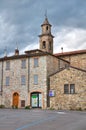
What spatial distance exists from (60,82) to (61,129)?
24.9 m

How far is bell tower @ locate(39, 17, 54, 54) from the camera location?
189 ft

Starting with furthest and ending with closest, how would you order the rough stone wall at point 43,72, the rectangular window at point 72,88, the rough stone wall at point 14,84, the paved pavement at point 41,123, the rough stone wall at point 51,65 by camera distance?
the rough stone wall at point 14,84, the rough stone wall at point 51,65, the rough stone wall at point 43,72, the rectangular window at point 72,88, the paved pavement at point 41,123

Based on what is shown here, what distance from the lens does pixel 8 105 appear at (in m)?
42.8

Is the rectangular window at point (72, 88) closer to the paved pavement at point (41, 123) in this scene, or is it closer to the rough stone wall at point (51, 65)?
the rough stone wall at point (51, 65)

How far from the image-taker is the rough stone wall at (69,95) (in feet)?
119

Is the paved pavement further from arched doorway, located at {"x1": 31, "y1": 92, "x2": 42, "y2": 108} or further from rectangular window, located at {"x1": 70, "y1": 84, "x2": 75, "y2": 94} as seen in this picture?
arched doorway, located at {"x1": 31, "y1": 92, "x2": 42, "y2": 108}

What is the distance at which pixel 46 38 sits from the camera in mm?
58531

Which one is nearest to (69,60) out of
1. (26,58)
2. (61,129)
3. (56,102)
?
(26,58)

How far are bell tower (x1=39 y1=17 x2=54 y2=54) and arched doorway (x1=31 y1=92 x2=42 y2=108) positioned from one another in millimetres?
19042

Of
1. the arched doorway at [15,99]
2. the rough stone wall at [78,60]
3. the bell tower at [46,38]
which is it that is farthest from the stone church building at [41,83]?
the bell tower at [46,38]

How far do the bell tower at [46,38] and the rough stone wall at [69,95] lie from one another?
20.2 meters

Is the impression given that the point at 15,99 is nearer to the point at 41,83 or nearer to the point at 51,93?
the point at 41,83

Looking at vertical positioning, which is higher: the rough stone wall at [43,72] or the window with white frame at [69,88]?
the rough stone wall at [43,72]

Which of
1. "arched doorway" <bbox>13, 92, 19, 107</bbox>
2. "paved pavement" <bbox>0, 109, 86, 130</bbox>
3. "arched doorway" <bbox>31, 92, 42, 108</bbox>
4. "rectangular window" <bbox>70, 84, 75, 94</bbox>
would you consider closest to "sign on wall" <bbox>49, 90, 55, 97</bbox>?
"arched doorway" <bbox>31, 92, 42, 108</bbox>
